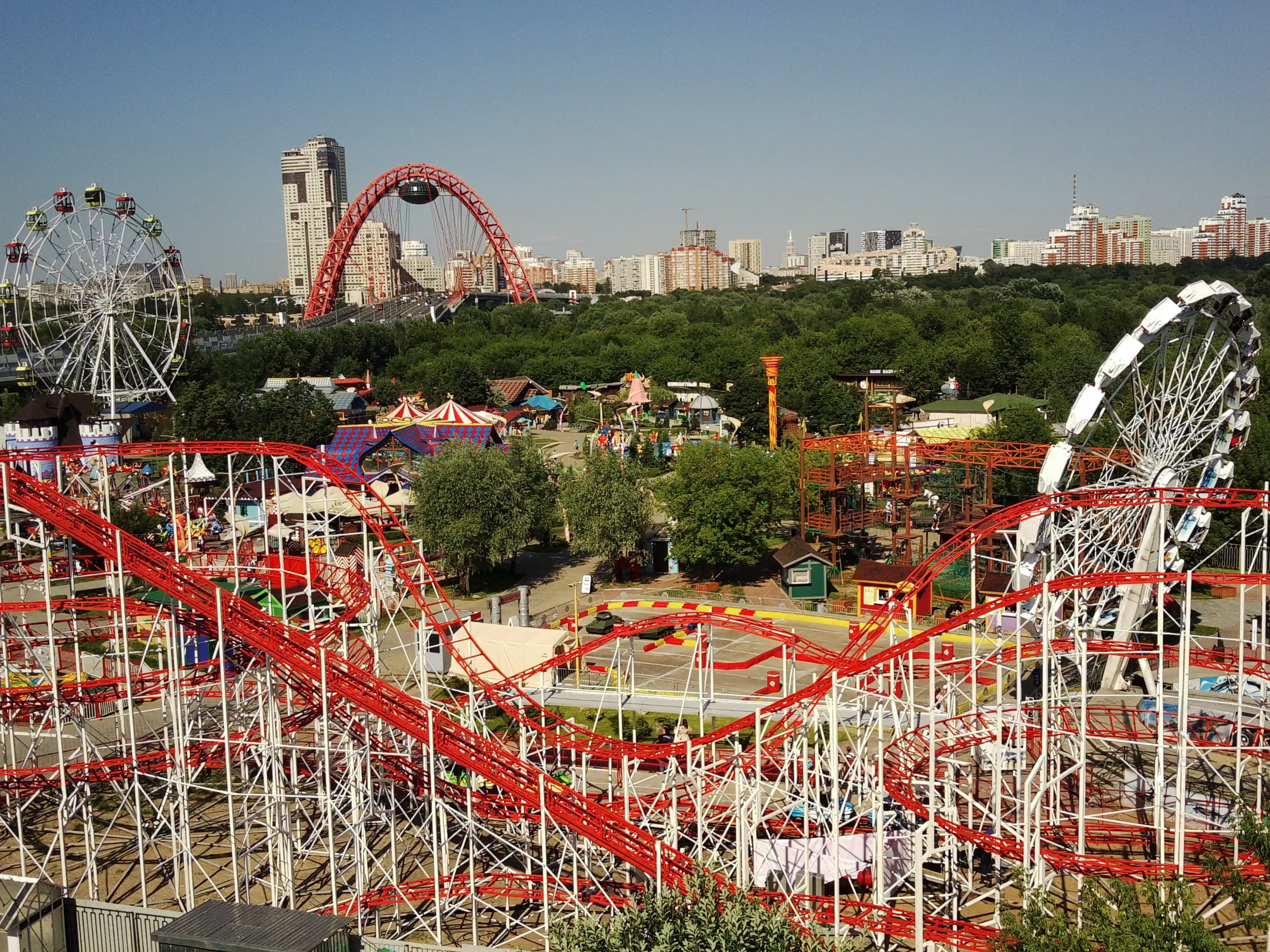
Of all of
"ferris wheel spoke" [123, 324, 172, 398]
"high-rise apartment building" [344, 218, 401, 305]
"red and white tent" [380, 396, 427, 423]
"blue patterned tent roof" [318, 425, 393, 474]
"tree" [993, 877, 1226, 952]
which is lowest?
"tree" [993, 877, 1226, 952]

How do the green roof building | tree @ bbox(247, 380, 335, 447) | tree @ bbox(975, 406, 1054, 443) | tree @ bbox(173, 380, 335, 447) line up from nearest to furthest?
1. tree @ bbox(975, 406, 1054, 443)
2. tree @ bbox(173, 380, 335, 447)
3. tree @ bbox(247, 380, 335, 447)
4. the green roof building

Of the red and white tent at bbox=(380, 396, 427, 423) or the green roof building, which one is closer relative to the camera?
the red and white tent at bbox=(380, 396, 427, 423)

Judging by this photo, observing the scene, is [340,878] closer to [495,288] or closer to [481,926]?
[481,926]

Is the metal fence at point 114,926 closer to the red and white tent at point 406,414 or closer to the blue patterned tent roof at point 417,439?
the blue patterned tent roof at point 417,439

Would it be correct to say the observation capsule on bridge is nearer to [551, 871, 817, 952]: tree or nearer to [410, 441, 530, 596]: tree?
[410, 441, 530, 596]: tree

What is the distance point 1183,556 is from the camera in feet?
111

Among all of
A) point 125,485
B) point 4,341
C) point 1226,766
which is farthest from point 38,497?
point 4,341

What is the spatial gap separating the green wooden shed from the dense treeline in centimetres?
2057

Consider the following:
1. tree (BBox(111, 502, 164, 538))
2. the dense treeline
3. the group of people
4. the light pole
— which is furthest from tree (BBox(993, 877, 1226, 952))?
the dense treeline

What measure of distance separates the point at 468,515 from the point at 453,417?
1734cm

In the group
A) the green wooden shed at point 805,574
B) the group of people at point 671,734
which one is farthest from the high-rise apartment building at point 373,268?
the group of people at point 671,734

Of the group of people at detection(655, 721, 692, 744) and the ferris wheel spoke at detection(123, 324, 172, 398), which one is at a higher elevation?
the ferris wheel spoke at detection(123, 324, 172, 398)

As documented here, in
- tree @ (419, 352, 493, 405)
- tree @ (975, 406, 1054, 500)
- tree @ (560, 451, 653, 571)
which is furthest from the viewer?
tree @ (419, 352, 493, 405)

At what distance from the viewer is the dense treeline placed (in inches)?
2795
